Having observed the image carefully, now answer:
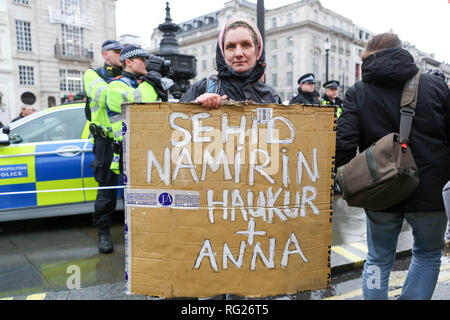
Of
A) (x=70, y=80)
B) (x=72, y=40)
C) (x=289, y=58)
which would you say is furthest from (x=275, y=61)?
(x=70, y=80)

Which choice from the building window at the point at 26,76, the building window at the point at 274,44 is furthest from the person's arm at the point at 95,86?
the building window at the point at 274,44

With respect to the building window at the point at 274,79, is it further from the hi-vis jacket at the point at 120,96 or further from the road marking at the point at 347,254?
the hi-vis jacket at the point at 120,96

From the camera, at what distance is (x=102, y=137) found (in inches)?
140

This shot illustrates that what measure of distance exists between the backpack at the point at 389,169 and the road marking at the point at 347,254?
5.40 feet

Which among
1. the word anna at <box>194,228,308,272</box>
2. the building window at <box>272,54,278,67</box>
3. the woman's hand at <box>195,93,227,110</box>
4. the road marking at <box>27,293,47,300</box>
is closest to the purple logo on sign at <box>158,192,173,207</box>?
the word anna at <box>194,228,308,272</box>

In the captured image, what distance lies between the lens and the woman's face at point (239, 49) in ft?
6.24

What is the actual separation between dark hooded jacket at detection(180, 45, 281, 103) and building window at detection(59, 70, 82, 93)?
122 feet

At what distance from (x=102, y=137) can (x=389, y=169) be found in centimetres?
272

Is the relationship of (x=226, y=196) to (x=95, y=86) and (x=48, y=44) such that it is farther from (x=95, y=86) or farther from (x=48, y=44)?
(x=48, y=44)

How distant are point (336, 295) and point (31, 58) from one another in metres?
36.9

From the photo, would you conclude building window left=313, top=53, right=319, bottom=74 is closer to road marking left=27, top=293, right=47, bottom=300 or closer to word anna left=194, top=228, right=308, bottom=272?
road marking left=27, top=293, right=47, bottom=300

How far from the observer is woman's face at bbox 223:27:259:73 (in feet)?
6.24
